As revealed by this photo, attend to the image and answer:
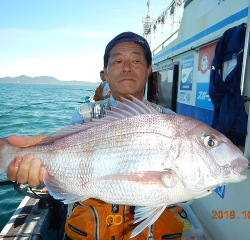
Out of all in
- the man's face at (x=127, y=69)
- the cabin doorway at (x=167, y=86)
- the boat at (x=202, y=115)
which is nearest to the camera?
the man's face at (x=127, y=69)

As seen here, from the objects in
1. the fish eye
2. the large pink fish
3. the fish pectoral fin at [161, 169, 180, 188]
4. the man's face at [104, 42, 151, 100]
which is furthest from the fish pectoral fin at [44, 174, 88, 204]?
the man's face at [104, 42, 151, 100]

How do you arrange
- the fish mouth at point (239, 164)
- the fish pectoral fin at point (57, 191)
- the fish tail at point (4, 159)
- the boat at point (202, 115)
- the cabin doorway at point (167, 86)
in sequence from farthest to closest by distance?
the cabin doorway at point (167, 86) < the boat at point (202, 115) < the fish tail at point (4, 159) < the fish pectoral fin at point (57, 191) < the fish mouth at point (239, 164)

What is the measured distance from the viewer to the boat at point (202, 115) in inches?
91.7

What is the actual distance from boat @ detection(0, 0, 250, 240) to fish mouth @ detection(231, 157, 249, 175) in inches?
39.4

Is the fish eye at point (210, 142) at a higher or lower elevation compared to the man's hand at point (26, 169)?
higher

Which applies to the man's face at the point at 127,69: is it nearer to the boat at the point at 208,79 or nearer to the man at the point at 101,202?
the man at the point at 101,202

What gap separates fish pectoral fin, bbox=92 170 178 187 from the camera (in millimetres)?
1303

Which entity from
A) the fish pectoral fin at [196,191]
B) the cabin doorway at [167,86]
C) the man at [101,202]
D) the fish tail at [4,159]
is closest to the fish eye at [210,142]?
the fish pectoral fin at [196,191]

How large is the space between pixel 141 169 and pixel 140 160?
2.6 inches

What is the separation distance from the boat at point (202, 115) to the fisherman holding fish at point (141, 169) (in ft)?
3.34

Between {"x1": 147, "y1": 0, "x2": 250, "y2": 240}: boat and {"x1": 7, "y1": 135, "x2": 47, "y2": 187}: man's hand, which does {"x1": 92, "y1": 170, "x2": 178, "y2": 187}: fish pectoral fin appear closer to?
{"x1": 7, "y1": 135, "x2": 47, "y2": 187}: man's hand

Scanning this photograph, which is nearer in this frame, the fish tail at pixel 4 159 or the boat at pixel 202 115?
the fish tail at pixel 4 159

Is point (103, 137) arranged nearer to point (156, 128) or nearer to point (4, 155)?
point (156, 128)

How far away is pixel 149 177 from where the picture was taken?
1.34 metres
